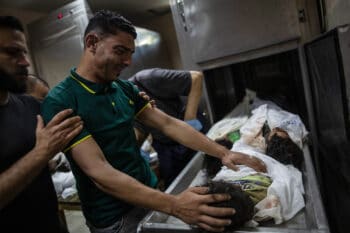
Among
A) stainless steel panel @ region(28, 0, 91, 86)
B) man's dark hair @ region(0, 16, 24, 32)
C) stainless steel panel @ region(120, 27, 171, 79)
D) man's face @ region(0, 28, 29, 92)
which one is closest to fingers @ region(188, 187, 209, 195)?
man's face @ region(0, 28, 29, 92)

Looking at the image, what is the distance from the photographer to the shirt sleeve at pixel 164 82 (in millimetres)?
1778

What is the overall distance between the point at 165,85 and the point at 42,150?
1048 millimetres

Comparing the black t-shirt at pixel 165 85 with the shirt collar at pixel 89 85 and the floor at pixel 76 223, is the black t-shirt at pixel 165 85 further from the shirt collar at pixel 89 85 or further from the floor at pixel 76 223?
the floor at pixel 76 223

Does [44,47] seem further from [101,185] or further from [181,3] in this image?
[101,185]

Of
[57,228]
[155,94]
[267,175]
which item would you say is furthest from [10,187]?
[155,94]

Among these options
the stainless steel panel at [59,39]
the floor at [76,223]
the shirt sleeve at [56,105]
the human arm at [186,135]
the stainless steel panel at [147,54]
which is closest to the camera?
the shirt sleeve at [56,105]

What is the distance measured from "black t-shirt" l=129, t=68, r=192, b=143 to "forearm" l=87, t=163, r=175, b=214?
3.37 feet

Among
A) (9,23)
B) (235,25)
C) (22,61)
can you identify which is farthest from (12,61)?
(235,25)

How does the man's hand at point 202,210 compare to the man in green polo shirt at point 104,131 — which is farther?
the man in green polo shirt at point 104,131

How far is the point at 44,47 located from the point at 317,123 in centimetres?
280

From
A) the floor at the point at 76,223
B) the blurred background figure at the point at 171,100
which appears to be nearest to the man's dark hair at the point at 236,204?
the blurred background figure at the point at 171,100

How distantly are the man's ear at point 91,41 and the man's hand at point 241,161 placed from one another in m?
0.68

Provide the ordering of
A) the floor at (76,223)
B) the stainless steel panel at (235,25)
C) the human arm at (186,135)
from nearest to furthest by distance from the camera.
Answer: the human arm at (186,135)
the stainless steel panel at (235,25)
the floor at (76,223)

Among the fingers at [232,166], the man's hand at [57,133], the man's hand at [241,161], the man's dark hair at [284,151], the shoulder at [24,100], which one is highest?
the shoulder at [24,100]
